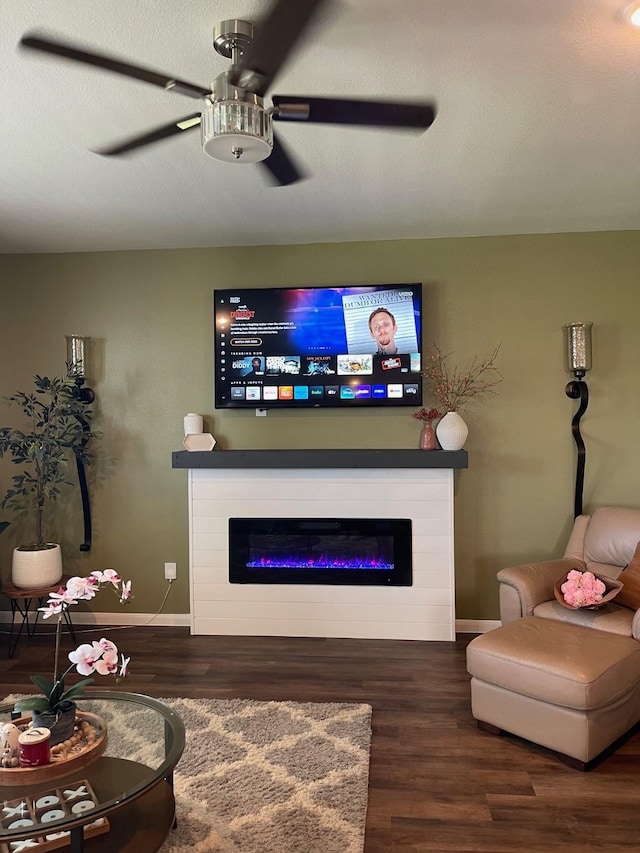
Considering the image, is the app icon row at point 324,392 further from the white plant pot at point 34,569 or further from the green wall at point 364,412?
the white plant pot at point 34,569

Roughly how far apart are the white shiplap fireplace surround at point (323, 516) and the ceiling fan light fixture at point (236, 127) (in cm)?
241

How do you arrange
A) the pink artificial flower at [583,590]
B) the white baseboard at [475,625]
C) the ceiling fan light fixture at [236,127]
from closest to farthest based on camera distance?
the ceiling fan light fixture at [236,127], the pink artificial flower at [583,590], the white baseboard at [475,625]

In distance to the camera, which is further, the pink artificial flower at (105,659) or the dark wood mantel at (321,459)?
the dark wood mantel at (321,459)

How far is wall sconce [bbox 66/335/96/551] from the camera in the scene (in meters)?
4.46

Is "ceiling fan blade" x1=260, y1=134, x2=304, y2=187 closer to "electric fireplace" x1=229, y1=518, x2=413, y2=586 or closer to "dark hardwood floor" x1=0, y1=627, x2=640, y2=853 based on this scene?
"electric fireplace" x1=229, y1=518, x2=413, y2=586

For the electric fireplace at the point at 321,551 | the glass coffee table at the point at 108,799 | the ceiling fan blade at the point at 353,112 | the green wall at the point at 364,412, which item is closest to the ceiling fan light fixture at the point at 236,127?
A: the ceiling fan blade at the point at 353,112

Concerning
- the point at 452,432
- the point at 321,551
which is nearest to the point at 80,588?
the point at 321,551

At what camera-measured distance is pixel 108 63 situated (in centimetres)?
182

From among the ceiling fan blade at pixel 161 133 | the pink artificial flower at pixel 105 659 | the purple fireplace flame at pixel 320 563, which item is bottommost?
the purple fireplace flame at pixel 320 563

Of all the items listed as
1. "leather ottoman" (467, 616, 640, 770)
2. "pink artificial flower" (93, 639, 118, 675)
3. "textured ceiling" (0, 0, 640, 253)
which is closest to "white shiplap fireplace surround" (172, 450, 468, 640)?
"leather ottoman" (467, 616, 640, 770)

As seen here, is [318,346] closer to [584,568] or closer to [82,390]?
[82,390]

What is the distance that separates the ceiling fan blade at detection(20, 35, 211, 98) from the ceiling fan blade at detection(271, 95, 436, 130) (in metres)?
0.26

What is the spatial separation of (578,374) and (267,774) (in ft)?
9.83

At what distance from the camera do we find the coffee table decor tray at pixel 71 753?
1.93m
